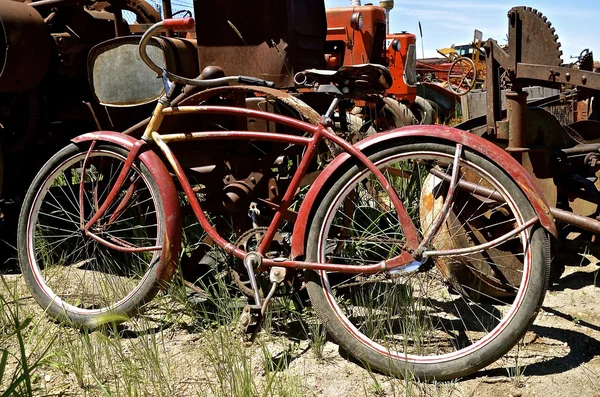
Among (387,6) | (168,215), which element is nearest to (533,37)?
(168,215)

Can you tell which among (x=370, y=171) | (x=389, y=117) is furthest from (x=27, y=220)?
(x=389, y=117)

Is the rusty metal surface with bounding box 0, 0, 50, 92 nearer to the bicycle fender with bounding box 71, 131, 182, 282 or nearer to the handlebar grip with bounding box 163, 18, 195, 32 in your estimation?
the bicycle fender with bounding box 71, 131, 182, 282

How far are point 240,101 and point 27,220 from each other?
124 centimetres

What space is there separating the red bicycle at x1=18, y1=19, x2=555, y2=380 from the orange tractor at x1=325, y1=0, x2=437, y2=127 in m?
3.78

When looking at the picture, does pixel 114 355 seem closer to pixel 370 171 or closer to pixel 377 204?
pixel 370 171

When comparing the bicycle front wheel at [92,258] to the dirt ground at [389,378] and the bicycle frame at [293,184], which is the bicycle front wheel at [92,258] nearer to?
the bicycle frame at [293,184]

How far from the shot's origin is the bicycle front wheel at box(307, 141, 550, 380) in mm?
2254

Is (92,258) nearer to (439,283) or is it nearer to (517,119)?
(439,283)

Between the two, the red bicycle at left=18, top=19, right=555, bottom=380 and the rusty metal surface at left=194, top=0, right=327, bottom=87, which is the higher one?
the rusty metal surface at left=194, top=0, right=327, bottom=87

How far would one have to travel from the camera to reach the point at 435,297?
10.5ft

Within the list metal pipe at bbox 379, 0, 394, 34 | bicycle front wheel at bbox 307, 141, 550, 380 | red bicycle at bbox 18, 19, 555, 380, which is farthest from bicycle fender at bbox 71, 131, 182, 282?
metal pipe at bbox 379, 0, 394, 34

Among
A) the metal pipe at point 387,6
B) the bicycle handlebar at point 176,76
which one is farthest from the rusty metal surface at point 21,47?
the metal pipe at point 387,6

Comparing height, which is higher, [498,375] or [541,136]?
[541,136]

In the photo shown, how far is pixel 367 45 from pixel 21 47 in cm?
488
